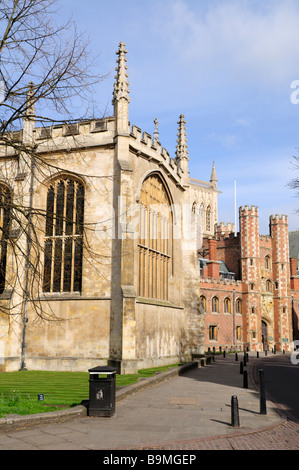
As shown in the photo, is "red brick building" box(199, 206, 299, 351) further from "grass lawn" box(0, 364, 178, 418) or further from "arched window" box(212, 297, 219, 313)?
"grass lawn" box(0, 364, 178, 418)

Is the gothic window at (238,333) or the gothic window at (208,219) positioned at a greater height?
the gothic window at (208,219)

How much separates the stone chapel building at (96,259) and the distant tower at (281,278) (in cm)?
3612

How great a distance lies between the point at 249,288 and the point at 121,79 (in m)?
38.6

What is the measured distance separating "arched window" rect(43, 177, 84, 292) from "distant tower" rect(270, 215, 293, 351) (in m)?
42.0

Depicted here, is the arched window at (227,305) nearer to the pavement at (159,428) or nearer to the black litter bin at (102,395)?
the pavement at (159,428)

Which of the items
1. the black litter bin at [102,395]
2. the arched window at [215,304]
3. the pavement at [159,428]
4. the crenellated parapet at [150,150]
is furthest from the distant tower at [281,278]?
the black litter bin at [102,395]

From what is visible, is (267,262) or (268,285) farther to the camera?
(267,262)

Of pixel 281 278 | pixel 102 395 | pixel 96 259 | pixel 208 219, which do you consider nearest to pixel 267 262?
pixel 281 278

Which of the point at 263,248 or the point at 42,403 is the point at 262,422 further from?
the point at 263,248

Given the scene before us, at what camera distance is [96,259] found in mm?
19469

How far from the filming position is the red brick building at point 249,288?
50906 millimetres

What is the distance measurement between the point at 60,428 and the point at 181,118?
2257cm

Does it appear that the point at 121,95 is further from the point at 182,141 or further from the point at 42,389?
the point at 42,389
